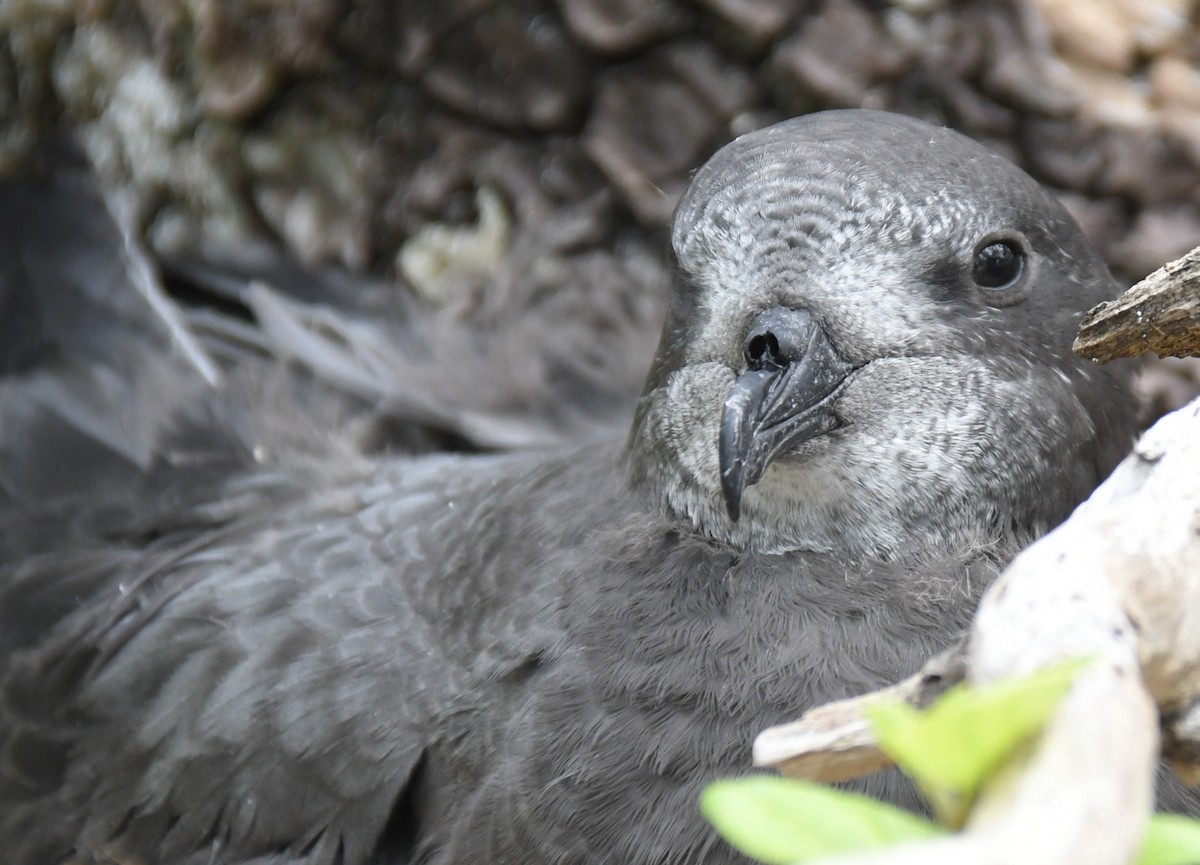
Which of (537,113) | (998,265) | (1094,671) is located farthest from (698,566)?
(537,113)

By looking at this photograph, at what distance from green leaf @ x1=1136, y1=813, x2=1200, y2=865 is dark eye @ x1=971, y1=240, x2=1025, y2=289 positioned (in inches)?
58.4

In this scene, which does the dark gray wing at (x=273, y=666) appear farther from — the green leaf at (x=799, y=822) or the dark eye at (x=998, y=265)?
the green leaf at (x=799, y=822)

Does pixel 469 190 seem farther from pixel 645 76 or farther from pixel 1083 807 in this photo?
pixel 1083 807

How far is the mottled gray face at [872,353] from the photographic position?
89.5 inches

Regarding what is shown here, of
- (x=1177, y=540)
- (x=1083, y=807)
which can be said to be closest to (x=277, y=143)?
(x=1177, y=540)

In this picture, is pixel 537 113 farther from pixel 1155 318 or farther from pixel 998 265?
pixel 1155 318

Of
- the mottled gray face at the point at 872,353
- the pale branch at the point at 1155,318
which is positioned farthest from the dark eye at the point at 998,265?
the pale branch at the point at 1155,318

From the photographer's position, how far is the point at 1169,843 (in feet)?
3.36

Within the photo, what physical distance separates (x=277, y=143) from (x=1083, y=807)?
4.06 meters

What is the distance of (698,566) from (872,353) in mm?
477

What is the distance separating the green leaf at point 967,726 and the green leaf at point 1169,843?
5.9 inches

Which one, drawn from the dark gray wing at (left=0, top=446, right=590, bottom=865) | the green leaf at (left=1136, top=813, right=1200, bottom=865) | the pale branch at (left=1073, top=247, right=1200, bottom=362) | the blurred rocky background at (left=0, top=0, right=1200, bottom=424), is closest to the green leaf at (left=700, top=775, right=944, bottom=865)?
the green leaf at (left=1136, top=813, right=1200, bottom=865)

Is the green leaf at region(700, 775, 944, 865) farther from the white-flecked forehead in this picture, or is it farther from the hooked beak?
the white-flecked forehead

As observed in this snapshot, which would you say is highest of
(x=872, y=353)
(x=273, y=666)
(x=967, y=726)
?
(x=967, y=726)
